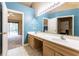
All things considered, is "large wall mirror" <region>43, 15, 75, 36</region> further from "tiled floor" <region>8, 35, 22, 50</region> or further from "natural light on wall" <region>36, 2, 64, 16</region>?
"tiled floor" <region>8, 35, 22, 50</region>

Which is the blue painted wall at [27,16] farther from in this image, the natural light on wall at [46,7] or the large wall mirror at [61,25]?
the large wall mirror at [61,25]

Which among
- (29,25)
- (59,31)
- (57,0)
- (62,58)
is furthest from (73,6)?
(29,25)

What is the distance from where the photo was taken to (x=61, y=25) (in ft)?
8.68

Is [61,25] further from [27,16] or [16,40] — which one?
[16,40]

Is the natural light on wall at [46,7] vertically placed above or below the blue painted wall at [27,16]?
above

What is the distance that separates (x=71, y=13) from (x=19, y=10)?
5.61ft

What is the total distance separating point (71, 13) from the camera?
242 centimetres

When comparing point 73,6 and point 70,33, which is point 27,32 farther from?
point 73,6

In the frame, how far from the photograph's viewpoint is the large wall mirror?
94.5 inches

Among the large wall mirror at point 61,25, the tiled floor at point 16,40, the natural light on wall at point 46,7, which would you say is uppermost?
the natural light on wall at point 46,7

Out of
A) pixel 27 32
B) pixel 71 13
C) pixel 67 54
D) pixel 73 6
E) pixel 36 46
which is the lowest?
pixel 36 46

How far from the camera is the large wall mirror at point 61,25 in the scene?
240 centimetres

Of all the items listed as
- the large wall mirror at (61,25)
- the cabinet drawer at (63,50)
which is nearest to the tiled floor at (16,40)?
the large wall mirror at (61,25)

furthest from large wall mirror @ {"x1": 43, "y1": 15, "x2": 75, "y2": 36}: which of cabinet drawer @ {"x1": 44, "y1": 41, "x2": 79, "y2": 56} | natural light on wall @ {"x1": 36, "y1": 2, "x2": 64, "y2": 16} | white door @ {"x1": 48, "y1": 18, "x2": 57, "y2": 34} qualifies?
cabinet drawer @ {"x1": 44, "y1": 41, "x2": 79, "y2": 56}
